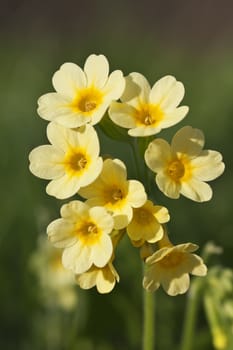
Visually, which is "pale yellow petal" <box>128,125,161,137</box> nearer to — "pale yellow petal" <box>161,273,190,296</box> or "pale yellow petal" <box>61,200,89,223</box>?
"pale yellow petal" <box>61,200,89,223</box>

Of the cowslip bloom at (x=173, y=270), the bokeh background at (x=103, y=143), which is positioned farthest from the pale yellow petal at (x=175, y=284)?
the bokeh background at (x=103, y=143)

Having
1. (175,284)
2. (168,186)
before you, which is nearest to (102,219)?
(168,186)

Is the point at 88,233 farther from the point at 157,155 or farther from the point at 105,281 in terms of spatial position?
the point at 157,155

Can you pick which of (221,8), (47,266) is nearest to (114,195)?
(47,266)

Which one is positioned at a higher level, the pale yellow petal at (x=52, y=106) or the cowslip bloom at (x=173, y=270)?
the pale yellow petal at (x=52, y=106)

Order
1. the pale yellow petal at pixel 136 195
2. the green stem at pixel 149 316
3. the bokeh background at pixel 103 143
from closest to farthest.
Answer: the pale yellow petal at pixel 136 195 → the green stem at pixel 149 316 → the bokeh background at pixel 103 143

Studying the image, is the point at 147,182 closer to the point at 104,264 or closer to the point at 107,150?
the point at 104,264

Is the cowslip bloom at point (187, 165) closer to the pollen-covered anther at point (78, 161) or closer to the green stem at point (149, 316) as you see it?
the pollen-covered anther at point (78, 161)
